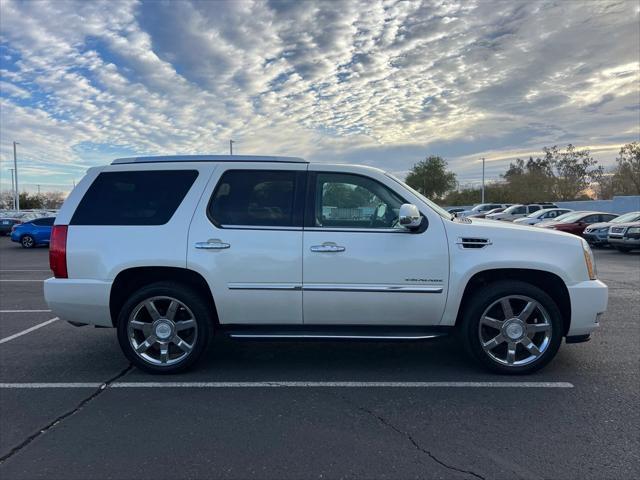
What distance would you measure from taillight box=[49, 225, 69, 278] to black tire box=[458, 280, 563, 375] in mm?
3784

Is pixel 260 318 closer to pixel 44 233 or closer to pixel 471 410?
pixel 471 410

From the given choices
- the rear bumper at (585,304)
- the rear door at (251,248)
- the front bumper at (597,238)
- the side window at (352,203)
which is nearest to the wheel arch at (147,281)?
the rear door at (251,248)

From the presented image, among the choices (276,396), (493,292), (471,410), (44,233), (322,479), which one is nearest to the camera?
(322,479)

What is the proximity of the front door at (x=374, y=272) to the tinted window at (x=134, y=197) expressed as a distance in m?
1.32

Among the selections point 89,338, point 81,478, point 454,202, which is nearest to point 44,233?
point 89,338

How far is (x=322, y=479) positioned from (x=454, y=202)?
220 feet

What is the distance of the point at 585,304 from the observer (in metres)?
4.23

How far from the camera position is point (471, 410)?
3.66m

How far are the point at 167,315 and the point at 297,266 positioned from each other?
1337mm

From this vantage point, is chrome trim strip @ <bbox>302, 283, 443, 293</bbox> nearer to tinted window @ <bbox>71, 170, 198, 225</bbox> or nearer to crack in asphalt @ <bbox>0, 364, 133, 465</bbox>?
tinted window @ <bbox>71, 170, 198, 225</bbox>

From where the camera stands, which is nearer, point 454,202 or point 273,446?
point 273,446

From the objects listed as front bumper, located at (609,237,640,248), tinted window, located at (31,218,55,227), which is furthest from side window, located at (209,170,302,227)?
tinted window, located at (31,218,55,227)

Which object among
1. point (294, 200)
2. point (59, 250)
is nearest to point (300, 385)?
point (294, 200)

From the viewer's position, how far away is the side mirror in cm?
402
